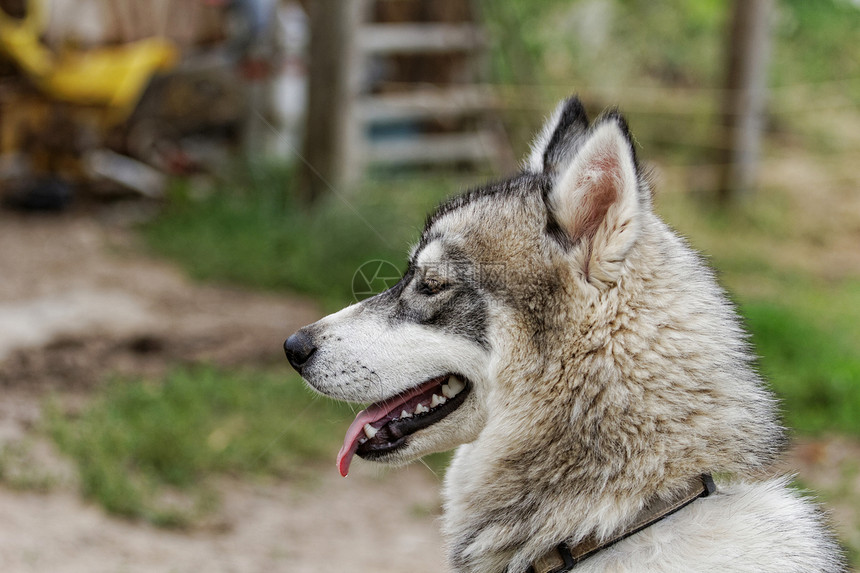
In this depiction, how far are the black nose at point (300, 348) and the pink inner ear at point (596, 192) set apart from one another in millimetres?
867

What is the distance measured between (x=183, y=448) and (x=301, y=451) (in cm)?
79

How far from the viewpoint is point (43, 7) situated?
356 inches

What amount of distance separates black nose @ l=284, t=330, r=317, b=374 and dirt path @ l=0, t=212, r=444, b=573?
145cm

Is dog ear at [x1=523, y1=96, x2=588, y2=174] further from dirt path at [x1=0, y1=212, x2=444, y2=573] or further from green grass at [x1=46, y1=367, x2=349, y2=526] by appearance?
green grass at [x1=46, y1=367, x2=349, y2=526]

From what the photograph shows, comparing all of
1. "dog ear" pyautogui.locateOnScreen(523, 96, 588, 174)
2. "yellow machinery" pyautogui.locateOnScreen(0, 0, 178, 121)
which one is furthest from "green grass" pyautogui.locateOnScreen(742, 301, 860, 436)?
"yellow machinery" pyautogui.locateOnScreen(0, 0, 178, 121)

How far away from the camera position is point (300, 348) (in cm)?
284

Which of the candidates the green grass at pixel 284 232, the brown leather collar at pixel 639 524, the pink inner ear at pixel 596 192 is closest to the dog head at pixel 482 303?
the pink inner ear at pixel 596 192

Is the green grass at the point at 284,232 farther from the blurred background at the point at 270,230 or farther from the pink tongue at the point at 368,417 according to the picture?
the pink tongue at the point at 368,417

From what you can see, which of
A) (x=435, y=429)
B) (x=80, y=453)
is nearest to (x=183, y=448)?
(x=80, y=453)

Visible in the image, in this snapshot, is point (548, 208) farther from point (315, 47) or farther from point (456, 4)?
point (456, 4)

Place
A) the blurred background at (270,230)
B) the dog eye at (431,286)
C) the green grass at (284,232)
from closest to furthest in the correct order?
the dog eye at (431,286) < the blurred background at (270,230) < the green grass at (284,232)

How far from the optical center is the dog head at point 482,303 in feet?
8.34

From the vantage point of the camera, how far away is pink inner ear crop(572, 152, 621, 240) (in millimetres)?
2498

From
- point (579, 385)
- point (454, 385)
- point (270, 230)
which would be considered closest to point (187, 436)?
point (454, 385)
